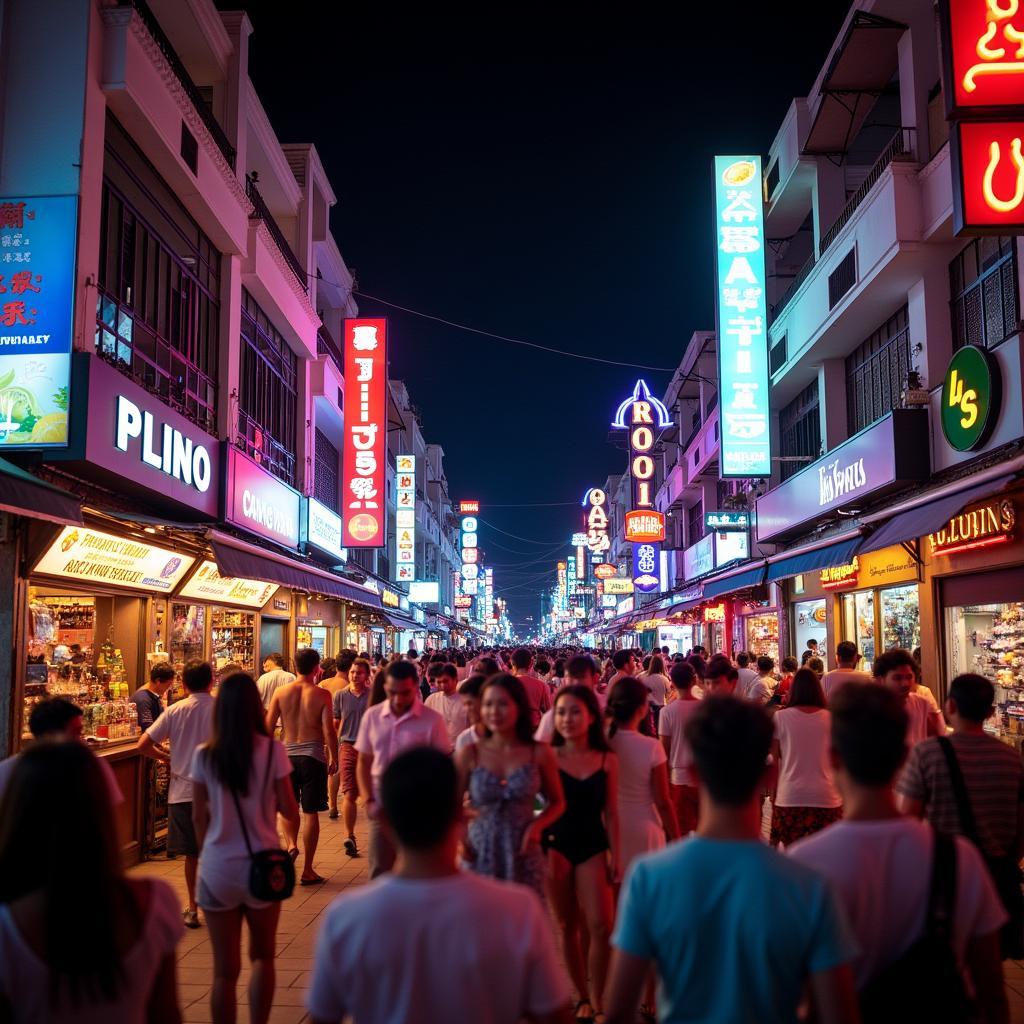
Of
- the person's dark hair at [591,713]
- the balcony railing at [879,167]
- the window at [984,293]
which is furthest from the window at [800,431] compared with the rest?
the person's dark hair at [591,713]

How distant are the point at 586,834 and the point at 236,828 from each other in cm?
189

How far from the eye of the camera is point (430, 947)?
7.79 feet

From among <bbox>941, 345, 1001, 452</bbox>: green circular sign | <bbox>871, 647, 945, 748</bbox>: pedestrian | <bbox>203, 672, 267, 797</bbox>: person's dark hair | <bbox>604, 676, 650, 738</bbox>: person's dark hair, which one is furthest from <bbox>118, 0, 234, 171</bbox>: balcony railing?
<bbox>941, 345, 1001, 452</bbox>: green circular sign

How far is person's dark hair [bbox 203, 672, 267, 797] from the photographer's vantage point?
486cm

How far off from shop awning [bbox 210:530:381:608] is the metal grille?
8.66 m

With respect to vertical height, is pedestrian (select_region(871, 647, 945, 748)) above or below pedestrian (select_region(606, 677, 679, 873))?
above

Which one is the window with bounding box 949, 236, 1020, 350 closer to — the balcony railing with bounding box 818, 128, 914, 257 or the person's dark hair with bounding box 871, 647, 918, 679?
the balcony railing with bounding box 818, 128, 914, 257

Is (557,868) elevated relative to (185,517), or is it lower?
lower

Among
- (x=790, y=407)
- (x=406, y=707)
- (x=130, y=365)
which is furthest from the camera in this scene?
(x=790, y=407)

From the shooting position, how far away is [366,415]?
75.4ft

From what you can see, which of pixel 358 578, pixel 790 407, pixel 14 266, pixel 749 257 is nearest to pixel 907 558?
pixel 749 257

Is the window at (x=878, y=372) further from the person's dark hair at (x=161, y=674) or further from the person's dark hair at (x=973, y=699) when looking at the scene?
the person's dark hair at (x=973, y=699)

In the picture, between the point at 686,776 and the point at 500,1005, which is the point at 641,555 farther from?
the point at 500,1005

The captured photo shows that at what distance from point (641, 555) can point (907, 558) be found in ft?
95.5
